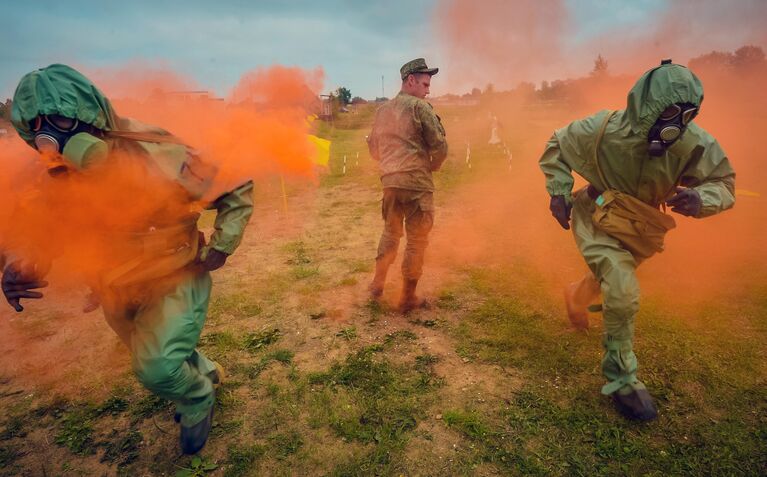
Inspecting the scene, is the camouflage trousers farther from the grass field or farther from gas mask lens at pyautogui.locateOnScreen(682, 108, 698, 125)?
gas mask lens at pyautogui.locateOnScreen(682, 108, 698, 125)

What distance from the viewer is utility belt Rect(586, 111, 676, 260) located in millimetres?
3221

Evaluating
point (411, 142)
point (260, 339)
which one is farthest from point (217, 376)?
point (411, 142)

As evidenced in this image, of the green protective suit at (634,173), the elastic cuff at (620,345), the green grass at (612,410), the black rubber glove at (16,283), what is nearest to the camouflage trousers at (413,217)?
the green grass at (612,410)

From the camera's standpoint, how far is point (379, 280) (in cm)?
504

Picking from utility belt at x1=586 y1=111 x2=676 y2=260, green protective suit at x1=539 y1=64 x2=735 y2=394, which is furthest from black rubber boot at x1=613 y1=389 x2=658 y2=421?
utility belt at x1=586 y1=111 x2=676 y2=260

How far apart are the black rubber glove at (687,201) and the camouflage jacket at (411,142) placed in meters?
2.13

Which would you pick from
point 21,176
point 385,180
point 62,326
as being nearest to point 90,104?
point 21,176

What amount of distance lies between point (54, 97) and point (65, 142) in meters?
0.23

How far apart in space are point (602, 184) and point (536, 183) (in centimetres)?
778

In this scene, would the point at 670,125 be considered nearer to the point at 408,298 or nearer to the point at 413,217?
the point at 413,217

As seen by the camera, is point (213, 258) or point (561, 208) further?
point (561, 208)

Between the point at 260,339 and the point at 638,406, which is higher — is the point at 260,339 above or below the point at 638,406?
below

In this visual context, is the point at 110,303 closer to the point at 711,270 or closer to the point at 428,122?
the point at 428,122

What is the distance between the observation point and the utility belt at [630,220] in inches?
127
